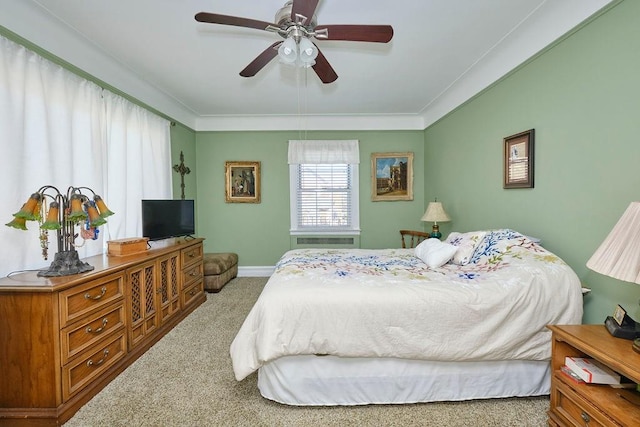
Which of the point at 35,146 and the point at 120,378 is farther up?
the point at 35,146

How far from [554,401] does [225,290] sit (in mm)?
3647

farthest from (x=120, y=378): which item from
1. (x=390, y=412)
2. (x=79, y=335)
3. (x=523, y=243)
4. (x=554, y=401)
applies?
(x=523, y=243)

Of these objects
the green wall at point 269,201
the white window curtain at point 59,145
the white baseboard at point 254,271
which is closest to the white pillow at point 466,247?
the green wall at point 269,201

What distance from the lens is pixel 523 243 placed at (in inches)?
83.4

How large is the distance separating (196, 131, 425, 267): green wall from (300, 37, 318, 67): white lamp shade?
2.73m

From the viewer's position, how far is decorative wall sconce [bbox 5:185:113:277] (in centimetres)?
180

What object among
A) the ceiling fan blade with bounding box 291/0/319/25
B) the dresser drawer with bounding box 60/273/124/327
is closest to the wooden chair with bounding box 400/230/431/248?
the ceiling fan blade with bounding box 291/0/319/25

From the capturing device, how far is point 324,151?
464 cm

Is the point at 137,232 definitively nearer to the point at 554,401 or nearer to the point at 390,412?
the point at 390,412

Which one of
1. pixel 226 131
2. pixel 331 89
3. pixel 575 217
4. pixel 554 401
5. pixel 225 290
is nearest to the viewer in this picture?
pixel 554 401

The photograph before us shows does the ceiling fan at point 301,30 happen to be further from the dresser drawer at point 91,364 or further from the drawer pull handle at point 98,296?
the dresser drawer at point 91,364

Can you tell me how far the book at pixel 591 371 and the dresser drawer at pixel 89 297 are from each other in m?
2.83

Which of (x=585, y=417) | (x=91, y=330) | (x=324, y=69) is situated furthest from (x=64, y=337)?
(x=585, y=417)

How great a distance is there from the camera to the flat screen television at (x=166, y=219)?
3.12 meters
